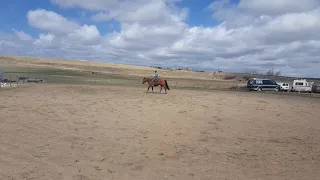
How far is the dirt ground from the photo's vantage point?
870cm

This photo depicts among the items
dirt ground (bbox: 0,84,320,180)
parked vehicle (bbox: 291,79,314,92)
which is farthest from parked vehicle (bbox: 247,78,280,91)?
dirt ground (bbox: 0,84,320,180)

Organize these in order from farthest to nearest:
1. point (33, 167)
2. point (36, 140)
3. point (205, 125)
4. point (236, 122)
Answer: point (236, 122) < point (205, 125) < point (36, 140) < point (33, 167)

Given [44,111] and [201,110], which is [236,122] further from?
[44,111]

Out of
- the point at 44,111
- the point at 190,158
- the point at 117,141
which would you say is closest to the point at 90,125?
the point at 117,141

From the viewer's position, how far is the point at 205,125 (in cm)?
1545

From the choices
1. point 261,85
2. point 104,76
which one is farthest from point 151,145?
point 104,76

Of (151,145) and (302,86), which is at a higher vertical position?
(302,86)

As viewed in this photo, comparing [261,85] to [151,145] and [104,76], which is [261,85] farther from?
[104,76]

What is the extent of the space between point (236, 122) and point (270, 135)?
2.81 m

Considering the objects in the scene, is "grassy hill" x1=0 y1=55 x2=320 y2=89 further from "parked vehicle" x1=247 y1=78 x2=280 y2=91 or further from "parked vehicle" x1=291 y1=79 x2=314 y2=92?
"parked vehicle" x1=291 y1=79 x2=314 y2=92

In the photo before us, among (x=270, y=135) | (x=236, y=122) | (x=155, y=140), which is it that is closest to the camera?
(x=155, y=140)

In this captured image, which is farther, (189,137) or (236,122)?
(236,122)

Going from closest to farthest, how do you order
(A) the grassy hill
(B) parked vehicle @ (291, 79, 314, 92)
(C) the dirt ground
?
(C) the dirt ground, (B) parked vehicle @ (291, 79, 314, 92), (A) the grassy hill

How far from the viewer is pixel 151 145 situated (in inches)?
448
